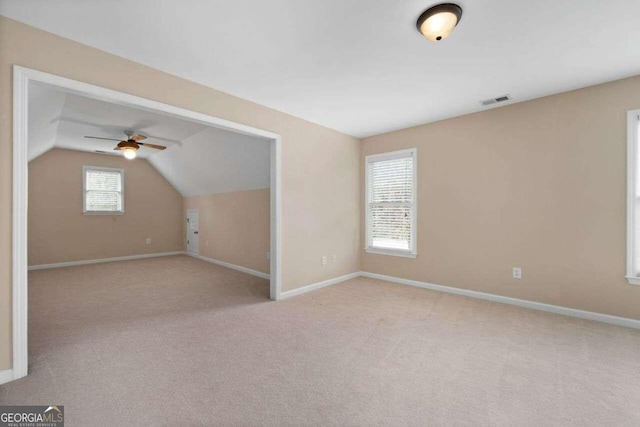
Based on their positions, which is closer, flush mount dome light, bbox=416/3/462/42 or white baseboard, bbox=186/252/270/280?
flush mount dome light, bbox=416/3/462/42

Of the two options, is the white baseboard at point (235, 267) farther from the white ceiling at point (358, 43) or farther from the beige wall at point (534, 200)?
the white ceiling at point (358, 43)

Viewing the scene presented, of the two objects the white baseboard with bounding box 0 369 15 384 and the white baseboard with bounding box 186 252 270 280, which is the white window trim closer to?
the white baseboard with bounding box 186 252 270 280

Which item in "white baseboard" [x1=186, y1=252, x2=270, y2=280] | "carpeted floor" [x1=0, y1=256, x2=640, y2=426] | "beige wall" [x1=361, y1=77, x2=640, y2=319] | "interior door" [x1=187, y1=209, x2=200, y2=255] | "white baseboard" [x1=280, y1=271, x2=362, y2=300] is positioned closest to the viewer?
"carpeted floor" [x1=0, y1=256, x2=640, y2=426]

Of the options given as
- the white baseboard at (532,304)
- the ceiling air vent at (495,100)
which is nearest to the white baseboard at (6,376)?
the white baseboard at (532,304)

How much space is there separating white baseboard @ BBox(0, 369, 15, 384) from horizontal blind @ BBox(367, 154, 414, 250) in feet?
14.0

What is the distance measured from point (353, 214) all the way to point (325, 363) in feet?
9.88

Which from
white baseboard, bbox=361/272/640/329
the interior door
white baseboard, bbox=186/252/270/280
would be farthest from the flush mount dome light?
the interior door

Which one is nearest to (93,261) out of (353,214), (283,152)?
(283,152)

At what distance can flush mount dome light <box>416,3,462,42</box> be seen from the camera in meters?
1.78

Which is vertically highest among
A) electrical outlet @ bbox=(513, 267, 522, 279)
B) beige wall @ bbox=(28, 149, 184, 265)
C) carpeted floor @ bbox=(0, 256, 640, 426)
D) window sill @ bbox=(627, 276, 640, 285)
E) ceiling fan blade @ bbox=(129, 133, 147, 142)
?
ceiling fan blade @ bbox=(129, 133, 147, 142)

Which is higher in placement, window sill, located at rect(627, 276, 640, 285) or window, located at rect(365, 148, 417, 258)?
window, located at rect(365, 148, 417, 258)

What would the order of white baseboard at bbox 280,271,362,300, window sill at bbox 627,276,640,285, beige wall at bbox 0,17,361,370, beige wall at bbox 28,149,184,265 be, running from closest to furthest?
beige wall at bbox 0,17,361,370 < window sill at bbox 627,276,640,285 < white baseboard at bbox 280,271,362,300 < beige wall at bbox 28,149,184,265

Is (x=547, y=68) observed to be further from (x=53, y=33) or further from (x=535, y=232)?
(x=53, y=33)

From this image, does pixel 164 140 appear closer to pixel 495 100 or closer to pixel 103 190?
pixel 103 190
